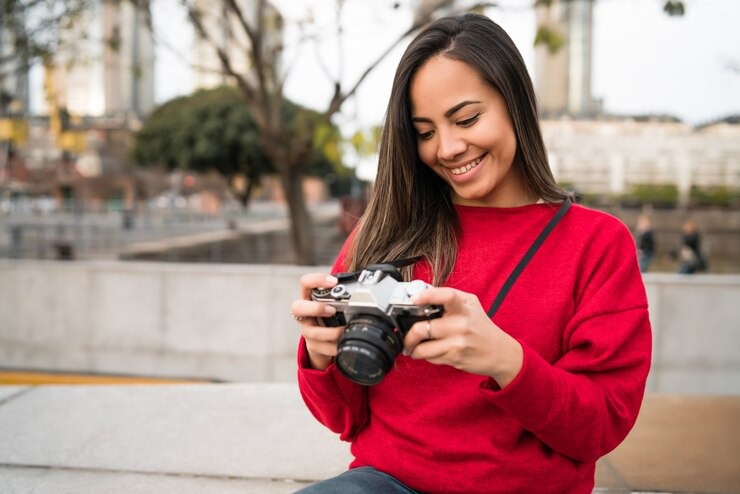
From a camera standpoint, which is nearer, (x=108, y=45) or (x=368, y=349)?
(x=368, y=349)

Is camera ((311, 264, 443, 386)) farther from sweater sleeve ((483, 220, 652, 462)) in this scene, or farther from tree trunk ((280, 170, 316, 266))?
tree trunk ((280, 170, 316, 266))

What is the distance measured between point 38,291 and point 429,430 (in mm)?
6440

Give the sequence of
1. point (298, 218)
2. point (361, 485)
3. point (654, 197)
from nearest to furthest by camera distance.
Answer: point (361, 485) → point (298, 218) → point (654, 197)

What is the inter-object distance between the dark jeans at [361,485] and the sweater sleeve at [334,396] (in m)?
0.15

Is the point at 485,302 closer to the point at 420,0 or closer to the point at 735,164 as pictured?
the point at 420,0

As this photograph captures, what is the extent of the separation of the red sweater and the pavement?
1.19m

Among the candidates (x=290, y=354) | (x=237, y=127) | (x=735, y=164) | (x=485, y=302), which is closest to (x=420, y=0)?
(x=290, y=354)

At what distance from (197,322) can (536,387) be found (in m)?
5.60

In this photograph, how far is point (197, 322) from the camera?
255 inches

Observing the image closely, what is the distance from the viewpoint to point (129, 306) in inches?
261

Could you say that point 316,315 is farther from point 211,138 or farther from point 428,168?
point 211,138

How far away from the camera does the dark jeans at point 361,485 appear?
1485 millimetres

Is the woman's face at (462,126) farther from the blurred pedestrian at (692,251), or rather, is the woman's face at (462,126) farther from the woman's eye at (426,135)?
the blurred pedestrian at (692,251)

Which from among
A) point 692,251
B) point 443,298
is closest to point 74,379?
point 443,298
